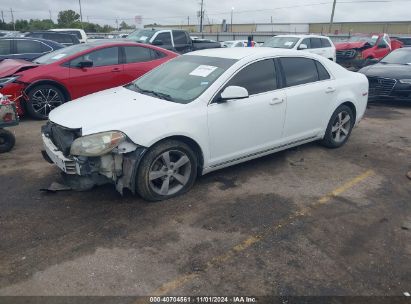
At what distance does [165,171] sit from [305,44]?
41.3 feet

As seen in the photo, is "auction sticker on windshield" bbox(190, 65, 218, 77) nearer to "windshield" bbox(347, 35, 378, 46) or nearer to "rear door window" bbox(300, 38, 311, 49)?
"rear door window" bbox(300, 38, 311, 49)

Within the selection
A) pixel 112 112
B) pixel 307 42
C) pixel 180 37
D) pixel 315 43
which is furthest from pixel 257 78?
pixel 315 43

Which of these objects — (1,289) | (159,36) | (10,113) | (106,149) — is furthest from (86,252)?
(159,36)

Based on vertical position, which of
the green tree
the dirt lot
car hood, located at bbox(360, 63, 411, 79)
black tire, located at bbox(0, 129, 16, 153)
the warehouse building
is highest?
the green tree

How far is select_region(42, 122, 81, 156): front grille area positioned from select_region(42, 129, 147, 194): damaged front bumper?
0.11 metres

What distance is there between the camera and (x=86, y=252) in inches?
125

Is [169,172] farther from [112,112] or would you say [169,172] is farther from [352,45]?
[352,45]

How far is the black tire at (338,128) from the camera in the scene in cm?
569

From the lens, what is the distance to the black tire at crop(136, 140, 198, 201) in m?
3.83

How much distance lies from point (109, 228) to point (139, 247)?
46 cm

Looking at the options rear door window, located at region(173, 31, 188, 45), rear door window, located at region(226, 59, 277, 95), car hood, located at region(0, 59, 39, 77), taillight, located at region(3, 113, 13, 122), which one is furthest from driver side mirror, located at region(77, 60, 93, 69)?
rear door window, located at region(173, 31, 188, 45)

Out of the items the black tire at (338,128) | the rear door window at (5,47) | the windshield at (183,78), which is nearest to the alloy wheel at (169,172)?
the windshield at (183,78)

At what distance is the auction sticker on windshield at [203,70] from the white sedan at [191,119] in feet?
0.05

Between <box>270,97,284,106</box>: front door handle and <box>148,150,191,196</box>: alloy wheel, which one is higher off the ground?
<box>270,97,284,106</box>: front door handle
